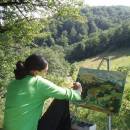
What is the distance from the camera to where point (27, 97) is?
4.95 metres

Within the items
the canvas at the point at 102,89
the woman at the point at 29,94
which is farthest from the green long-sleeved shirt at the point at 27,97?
the canvas at the point at 102,89

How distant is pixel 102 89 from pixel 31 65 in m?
1.69

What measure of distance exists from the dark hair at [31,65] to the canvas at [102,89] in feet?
5.02

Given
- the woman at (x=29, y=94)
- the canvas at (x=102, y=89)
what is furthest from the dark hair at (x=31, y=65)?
the canvas at (x=102, y=89)

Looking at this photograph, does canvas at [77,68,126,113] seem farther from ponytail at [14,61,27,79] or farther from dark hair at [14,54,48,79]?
ponytail at [14,61,27,79]

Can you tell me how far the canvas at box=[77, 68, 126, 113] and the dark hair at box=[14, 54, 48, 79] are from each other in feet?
5.02

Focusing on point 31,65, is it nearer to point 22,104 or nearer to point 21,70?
point 21,70

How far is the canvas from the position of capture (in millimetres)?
6090

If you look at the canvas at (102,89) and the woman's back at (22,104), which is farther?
the canvas at (102,89)

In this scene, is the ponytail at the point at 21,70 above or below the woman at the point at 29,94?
above

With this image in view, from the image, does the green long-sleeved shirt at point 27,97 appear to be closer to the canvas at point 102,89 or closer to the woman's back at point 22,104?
the woman's back at point 22,104

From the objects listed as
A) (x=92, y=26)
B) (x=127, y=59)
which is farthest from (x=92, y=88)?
(x=92, y=26)

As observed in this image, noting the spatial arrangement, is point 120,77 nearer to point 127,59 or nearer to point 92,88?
point 92,88

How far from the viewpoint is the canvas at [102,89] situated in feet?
20.0
